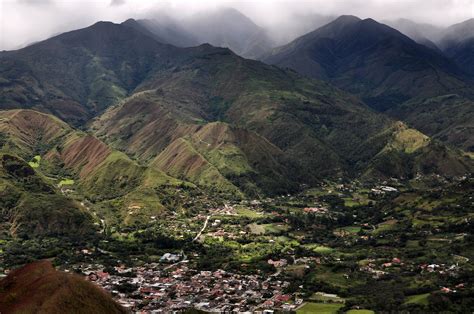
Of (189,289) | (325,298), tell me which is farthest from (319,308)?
(189,289)

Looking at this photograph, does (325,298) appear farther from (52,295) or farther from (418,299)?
(52,295)

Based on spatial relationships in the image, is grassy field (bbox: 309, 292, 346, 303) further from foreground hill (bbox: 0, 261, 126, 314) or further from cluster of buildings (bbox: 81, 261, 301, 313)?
foreground hill (bbox: 0, 261, 126, 314)

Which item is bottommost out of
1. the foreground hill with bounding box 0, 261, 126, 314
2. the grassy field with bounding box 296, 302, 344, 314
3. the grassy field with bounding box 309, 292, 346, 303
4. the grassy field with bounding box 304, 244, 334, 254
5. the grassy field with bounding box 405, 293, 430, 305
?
the grassy field with bounding box 304, 244, 334, 254

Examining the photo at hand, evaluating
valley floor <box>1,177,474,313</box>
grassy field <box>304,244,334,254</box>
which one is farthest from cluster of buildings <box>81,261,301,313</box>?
grassy field <box>304,244,334,254</box>

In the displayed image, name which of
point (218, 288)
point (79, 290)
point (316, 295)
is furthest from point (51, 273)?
point (316, 295)

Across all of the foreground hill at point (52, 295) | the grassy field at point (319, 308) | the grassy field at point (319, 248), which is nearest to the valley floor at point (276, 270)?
the grassy field at point (319, 308)

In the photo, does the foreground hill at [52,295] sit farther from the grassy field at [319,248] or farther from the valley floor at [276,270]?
the grassy field at [319,248]

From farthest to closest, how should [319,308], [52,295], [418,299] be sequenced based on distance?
[418,299] → [319,308] → [52,295]
